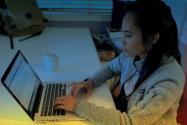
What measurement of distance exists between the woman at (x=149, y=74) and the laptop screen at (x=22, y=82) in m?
0.13

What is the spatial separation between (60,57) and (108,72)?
1.21ft

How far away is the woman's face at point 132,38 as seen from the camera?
1152mm

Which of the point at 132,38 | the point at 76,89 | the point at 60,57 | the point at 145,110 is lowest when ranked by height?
the point at 60,57

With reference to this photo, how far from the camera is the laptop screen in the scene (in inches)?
42.3

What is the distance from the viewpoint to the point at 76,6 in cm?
225

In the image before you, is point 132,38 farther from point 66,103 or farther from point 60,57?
point 60,57

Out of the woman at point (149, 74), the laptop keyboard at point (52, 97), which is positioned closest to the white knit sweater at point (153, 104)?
the woman at point (149, 74)

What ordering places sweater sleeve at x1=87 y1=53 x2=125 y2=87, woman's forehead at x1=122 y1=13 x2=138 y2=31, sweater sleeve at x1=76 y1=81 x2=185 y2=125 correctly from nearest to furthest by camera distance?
1. sweater sleeve at x1=76 y1=81 x2=185 y2=125
2. woman's forehead at x1=122 y1=13 x2=138 y2=31
3. sweater sleeve at x1=87 y1=53 x2=125 y2=87

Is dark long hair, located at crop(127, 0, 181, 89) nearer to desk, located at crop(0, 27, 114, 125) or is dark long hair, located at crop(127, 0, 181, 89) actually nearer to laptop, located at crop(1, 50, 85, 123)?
desk, located at crop(0, 27, 114, 125)

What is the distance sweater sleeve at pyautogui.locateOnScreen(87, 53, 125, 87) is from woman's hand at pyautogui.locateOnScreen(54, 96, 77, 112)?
0.81 feet

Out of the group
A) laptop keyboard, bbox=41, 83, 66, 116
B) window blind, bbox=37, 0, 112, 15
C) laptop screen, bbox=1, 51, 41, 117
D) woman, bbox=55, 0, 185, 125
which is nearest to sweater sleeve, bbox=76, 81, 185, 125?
woman, bbox=55, 0, 185, 125

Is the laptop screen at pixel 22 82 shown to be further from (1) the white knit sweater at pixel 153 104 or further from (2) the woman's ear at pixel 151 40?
(2) the woman's ear at pixel 151 40

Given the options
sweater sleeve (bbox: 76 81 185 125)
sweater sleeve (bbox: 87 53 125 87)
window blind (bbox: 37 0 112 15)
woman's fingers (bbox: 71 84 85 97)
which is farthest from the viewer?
window blind (bbox: 37 0 112 15)

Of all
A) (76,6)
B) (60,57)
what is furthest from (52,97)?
(76,6)
